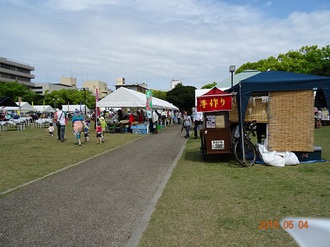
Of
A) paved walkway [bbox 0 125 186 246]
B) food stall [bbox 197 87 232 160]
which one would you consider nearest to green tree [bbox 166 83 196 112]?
food stall [bbox 197 87 232 160]

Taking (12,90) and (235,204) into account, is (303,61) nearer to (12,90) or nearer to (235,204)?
(235,204)

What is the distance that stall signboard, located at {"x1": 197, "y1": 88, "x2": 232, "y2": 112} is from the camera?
7527 mm

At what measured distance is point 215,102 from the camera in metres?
7.60

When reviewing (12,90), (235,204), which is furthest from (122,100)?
(12,90)

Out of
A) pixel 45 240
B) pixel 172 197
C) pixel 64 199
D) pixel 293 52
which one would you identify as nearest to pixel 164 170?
pixel 172 197

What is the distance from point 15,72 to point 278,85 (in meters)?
88.3

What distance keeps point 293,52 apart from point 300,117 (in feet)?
115

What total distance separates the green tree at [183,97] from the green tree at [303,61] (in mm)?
29640

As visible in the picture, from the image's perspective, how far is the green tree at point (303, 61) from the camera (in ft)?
116

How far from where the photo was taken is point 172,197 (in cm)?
473

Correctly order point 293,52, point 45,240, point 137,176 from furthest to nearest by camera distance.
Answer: point 293,52, point 137,176, point 45,240

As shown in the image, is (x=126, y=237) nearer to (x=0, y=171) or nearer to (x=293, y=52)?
(x=0, y=171)

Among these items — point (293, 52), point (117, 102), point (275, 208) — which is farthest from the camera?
point (293, 52)

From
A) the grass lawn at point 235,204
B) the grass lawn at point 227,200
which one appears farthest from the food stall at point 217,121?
the grass lawn at point 235,204
